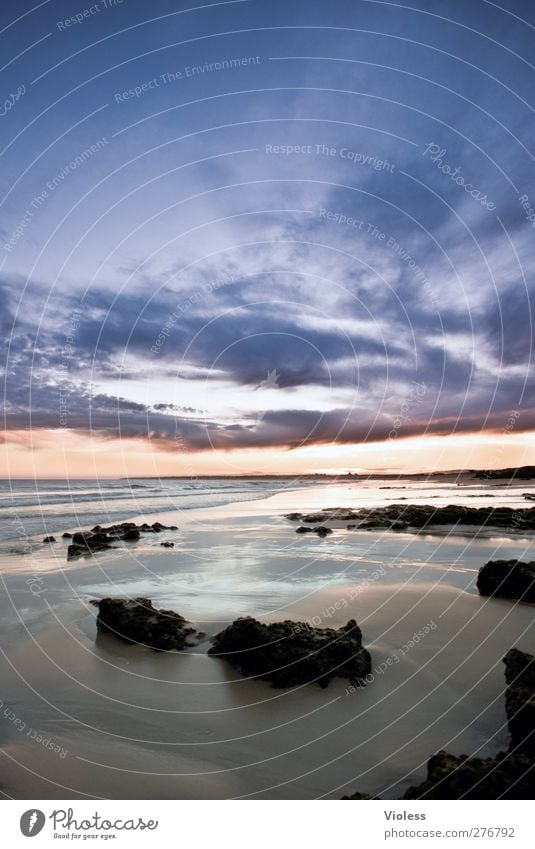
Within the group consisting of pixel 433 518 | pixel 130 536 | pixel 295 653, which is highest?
pixel 295 653

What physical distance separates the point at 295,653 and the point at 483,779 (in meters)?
2.99

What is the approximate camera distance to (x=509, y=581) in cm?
970

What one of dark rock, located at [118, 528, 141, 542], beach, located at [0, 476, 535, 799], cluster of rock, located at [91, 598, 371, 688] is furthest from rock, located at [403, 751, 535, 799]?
dark rock, located at [118, 528, 141, 542]

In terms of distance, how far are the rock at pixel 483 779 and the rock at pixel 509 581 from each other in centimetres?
616

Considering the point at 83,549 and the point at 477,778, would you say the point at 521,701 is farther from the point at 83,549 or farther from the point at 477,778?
the point at 83,549

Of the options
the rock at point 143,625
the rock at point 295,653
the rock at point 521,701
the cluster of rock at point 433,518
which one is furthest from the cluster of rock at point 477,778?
the cluster of rock at point 433,518

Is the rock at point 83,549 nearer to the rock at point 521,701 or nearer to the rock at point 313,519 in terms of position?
the rock at point 313,519

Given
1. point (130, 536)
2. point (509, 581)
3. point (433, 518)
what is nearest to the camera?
point (509, 581)

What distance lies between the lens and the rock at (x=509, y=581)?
9531 millimetres

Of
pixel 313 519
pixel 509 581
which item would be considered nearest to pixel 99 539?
pixel 313 519

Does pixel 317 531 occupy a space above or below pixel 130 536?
above

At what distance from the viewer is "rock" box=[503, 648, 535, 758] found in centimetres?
458
